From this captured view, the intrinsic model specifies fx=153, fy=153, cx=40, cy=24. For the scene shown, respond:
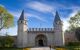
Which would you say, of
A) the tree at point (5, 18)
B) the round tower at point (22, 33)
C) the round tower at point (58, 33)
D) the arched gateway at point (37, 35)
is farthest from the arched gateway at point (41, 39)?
the tree at point (5, 18)

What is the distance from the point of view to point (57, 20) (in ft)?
152

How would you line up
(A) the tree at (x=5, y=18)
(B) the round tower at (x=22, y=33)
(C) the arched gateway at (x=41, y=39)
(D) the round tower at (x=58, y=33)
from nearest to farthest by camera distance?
(A) the tree at (x=5, y=18)
(B) the round tower at (x=22, y=33)
(D) the round tower at (x=58, y=33)
(C) the arched gateway at (x=41, y=39)

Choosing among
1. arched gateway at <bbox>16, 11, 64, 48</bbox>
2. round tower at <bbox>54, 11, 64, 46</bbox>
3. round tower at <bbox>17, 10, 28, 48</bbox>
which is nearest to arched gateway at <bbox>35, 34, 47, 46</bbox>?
arched gateway at <bbox>16, 11, 64, 48</bbox>

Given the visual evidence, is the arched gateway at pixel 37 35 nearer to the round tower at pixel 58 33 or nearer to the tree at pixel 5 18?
the round tower at pixel 58 33

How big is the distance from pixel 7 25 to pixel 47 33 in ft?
47.9

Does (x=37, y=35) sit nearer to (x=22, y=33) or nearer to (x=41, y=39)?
(x=41, y=39)

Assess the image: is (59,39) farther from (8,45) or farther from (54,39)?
(8,45)

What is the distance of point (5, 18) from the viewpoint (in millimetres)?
34844

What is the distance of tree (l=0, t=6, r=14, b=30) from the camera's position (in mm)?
33906

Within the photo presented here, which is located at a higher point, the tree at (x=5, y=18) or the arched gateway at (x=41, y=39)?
the tree at (x=5, y=18)

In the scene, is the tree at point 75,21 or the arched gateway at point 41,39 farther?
the arched gateway at point 41,39

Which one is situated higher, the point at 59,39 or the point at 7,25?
the point at 7,25

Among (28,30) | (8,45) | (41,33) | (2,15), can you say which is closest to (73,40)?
(41,33)

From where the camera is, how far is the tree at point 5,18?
33.9 metres
